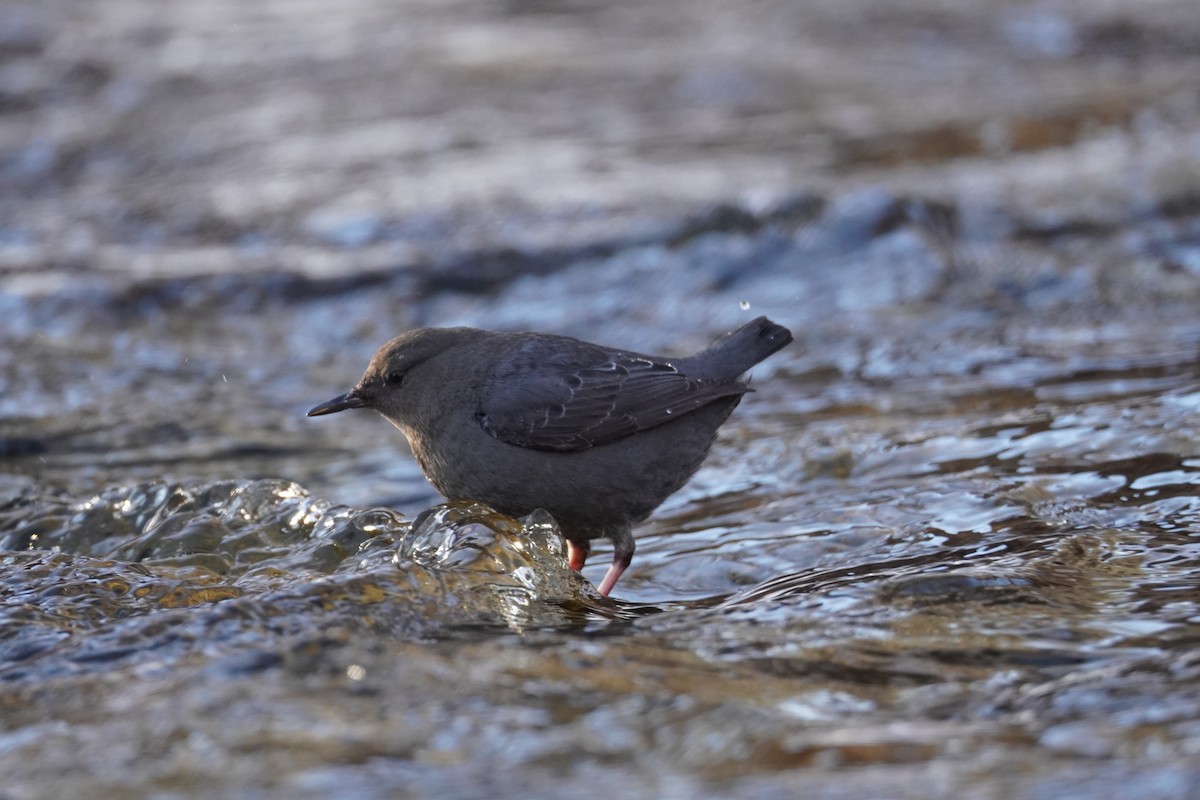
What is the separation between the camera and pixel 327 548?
4.42 m

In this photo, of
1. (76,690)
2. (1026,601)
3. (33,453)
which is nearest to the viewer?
(76,690)

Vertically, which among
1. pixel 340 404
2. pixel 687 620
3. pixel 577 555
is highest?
pixel 340 404

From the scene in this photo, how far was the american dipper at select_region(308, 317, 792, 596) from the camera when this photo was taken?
4.65m

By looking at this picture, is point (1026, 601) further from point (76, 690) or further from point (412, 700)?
point (76, 690)

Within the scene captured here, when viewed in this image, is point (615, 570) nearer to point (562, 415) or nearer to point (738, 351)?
point (562, 415)

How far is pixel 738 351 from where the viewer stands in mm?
5047

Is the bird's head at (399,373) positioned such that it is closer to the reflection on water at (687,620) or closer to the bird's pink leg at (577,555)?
the reflection on water at (687,620)

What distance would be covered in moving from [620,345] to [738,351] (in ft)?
9.62

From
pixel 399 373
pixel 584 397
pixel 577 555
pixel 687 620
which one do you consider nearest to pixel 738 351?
pixel 584 397

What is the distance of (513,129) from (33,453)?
592cm

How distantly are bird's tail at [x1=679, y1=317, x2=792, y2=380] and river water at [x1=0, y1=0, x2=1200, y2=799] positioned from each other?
0.53 metres

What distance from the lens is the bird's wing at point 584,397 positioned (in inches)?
185

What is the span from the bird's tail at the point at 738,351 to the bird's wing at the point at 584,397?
59 mm

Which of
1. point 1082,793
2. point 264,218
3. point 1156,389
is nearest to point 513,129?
point 264,218
